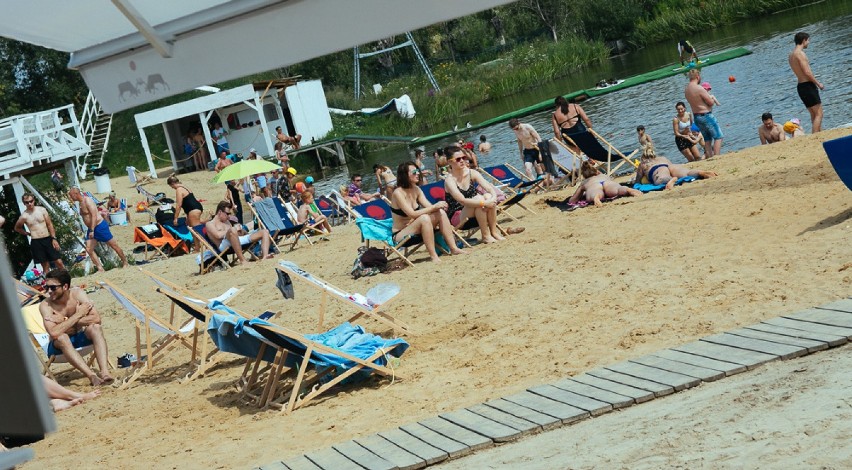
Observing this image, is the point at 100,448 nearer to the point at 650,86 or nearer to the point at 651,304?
the point at 651,304

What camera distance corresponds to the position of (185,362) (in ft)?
29.2

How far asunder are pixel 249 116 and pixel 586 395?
28.6 metres

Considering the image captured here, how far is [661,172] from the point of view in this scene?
472 inches

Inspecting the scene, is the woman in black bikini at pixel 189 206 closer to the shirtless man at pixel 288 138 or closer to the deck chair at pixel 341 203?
the deck chair at pixel 341 203

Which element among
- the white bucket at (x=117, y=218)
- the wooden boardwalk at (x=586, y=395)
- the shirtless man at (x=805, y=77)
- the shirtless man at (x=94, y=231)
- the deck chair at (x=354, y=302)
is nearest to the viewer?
the wooden boardwalk at (x=586, y=395)

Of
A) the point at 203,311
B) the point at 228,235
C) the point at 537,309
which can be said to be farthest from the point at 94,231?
the point at 537,309

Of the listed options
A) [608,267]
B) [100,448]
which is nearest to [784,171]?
[608,267]

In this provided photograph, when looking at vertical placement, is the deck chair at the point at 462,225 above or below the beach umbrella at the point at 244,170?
below

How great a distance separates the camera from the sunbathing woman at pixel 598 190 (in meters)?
11.8

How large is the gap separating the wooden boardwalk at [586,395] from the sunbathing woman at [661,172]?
6.29 meters

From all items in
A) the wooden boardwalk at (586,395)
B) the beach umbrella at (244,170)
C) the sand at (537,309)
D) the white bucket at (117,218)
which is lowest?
the sand at (537,309)

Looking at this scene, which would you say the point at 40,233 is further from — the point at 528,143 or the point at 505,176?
the point at 528,143

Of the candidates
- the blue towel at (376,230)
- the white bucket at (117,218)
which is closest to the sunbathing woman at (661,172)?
the blue towel at (376,230)

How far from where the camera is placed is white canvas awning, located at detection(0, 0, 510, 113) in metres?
2.82
